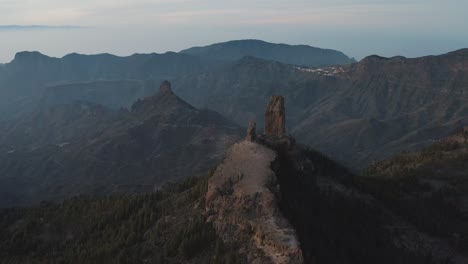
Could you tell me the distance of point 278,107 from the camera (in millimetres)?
84438

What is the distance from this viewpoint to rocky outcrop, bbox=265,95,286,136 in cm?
8400

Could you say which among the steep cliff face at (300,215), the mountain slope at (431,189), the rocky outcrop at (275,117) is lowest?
the mountain slope at (431,189)

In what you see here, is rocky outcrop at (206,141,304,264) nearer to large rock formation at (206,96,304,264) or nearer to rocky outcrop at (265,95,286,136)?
large rock formation at (206,96,304,264)

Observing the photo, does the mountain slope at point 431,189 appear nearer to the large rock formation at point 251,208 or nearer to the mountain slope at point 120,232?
the large rock formation at point 251,208

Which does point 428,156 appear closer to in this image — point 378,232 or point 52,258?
point 378,232

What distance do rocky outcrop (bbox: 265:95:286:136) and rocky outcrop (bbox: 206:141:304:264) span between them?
1393 centimetres

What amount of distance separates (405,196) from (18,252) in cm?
6568

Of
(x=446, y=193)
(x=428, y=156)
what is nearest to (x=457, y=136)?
(x=428, y=156)

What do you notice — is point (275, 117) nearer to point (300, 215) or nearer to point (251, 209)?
point (300, 215)

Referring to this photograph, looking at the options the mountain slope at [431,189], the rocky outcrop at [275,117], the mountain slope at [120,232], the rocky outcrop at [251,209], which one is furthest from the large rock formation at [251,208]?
the mountain slope at [431,189]

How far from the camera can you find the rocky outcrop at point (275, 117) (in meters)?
84.0

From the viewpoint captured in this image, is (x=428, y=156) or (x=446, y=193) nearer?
(x=446, y=193)

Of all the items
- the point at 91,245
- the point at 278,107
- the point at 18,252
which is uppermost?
the point at 278,107

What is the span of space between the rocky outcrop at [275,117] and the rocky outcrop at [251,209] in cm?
1393
